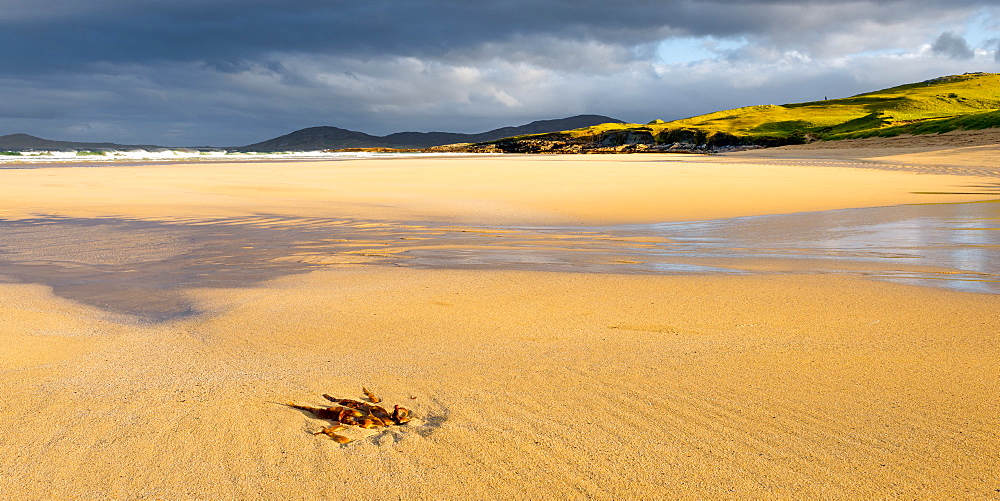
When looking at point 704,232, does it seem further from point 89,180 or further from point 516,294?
point 89,180

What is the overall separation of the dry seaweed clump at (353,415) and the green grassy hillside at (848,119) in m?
45.0

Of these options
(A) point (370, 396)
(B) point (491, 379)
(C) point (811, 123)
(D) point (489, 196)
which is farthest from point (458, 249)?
(C) point (811, 123)

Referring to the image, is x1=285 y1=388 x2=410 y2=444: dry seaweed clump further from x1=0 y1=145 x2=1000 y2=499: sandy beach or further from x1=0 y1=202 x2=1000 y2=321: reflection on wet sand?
x1=0 y1=202 x2=1000 y2=321: reflection on wet sand

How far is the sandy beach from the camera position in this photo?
2166mm

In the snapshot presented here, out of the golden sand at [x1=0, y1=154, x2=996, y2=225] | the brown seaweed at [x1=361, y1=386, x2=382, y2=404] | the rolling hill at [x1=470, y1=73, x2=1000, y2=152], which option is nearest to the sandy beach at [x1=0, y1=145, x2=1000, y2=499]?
the brown seaweed at [x1=361, y1=386, x2=382, y2=404]

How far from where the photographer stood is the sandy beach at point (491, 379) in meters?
2.17

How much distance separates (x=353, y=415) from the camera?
2594 mm

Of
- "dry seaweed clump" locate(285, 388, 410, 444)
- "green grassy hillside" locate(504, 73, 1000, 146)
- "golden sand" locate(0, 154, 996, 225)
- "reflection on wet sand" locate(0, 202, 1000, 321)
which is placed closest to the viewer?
"dry seaweed clump" locate(285, 388, 410, 444)

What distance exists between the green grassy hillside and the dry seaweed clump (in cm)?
4503

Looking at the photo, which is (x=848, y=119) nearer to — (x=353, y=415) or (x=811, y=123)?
(x=811, y=123)

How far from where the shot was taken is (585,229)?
9547 mm

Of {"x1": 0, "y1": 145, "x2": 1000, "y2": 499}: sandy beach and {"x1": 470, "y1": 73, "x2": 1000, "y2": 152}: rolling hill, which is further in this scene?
{"x1": 470, "y1": 73, "x2": 1000, "y2": 152}: rolling hill

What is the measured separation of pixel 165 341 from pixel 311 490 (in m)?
2.11

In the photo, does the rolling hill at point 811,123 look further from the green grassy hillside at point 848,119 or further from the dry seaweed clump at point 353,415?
the dry seaweed clump at point 353,415
